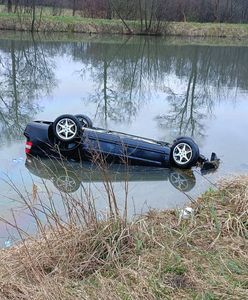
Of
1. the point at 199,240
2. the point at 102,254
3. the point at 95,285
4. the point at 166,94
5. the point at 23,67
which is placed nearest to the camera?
the point at 95,285

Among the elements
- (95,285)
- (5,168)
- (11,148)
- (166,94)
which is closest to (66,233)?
(95,285)

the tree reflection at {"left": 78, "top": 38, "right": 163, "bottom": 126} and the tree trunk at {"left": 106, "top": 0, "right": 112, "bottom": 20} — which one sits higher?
the tree trunk at {"left": 106, "top": 0, "right": 112, "bottom": 20}

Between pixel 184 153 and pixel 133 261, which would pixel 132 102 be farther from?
pixel 133 261

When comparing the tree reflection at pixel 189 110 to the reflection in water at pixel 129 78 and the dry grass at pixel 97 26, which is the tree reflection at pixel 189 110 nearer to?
the reflection in water at pixel 129 78

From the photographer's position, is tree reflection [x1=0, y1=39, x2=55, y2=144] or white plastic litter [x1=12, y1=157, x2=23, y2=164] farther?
tree reflection [x1=0, y1=39, x2=55, y2=144]

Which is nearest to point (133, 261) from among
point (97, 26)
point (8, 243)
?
point (8, 243)

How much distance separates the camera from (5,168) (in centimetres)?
747

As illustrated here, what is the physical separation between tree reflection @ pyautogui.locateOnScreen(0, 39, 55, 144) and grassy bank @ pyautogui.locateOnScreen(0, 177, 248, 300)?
5288 millimetres

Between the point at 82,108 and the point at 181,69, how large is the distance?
32.6 feet

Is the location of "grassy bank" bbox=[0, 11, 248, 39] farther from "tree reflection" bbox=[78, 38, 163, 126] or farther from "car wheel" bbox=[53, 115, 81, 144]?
"car wheel" bbox=[53, 115, 81, 144]

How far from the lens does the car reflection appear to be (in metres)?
7.15

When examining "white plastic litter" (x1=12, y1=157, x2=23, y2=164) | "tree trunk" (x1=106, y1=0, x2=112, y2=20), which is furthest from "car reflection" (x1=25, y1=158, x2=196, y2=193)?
"tree trunk" (x1=106, y1=0, x2=112, y2=20)

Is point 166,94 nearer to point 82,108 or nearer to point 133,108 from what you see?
point 133,108

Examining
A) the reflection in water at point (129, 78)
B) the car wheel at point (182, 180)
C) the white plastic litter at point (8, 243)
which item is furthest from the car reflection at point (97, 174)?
the reflection in water at point (129, 78)
